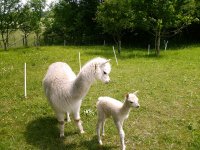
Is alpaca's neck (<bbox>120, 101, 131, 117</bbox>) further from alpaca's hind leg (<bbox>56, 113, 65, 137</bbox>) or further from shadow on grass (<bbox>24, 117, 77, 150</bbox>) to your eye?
alpaca's hind leg (<bbox>56, 113, 65, 137</bbox>)

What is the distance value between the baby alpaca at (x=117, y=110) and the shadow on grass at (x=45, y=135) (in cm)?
127

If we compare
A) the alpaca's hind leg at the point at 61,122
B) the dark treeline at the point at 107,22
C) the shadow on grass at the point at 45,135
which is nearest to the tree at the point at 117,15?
the dark treeline at the point at 107,22

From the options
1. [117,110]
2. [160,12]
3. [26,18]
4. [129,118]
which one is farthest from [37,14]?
[117,110]

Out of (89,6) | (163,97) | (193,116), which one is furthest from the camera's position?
(89,6)

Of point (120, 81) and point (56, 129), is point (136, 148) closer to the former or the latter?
point (56, 129)

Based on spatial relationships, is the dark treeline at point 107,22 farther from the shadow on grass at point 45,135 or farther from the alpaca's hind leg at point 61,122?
the alpaca's hind leg at point 61,122

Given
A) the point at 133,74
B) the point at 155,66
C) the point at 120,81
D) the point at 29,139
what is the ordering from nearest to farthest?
the point at 29,139 → the point at 120,81 → the point at 133,74 → the point at 155,66

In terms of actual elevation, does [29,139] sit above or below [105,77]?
below

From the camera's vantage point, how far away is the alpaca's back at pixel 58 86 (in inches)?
412

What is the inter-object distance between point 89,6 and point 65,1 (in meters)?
5.12

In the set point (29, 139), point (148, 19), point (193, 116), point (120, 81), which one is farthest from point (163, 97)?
point (148, 19)

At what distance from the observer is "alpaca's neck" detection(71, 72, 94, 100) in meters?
9.84

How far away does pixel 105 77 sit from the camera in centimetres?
985

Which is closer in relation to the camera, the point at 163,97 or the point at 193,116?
the point at 193,116
